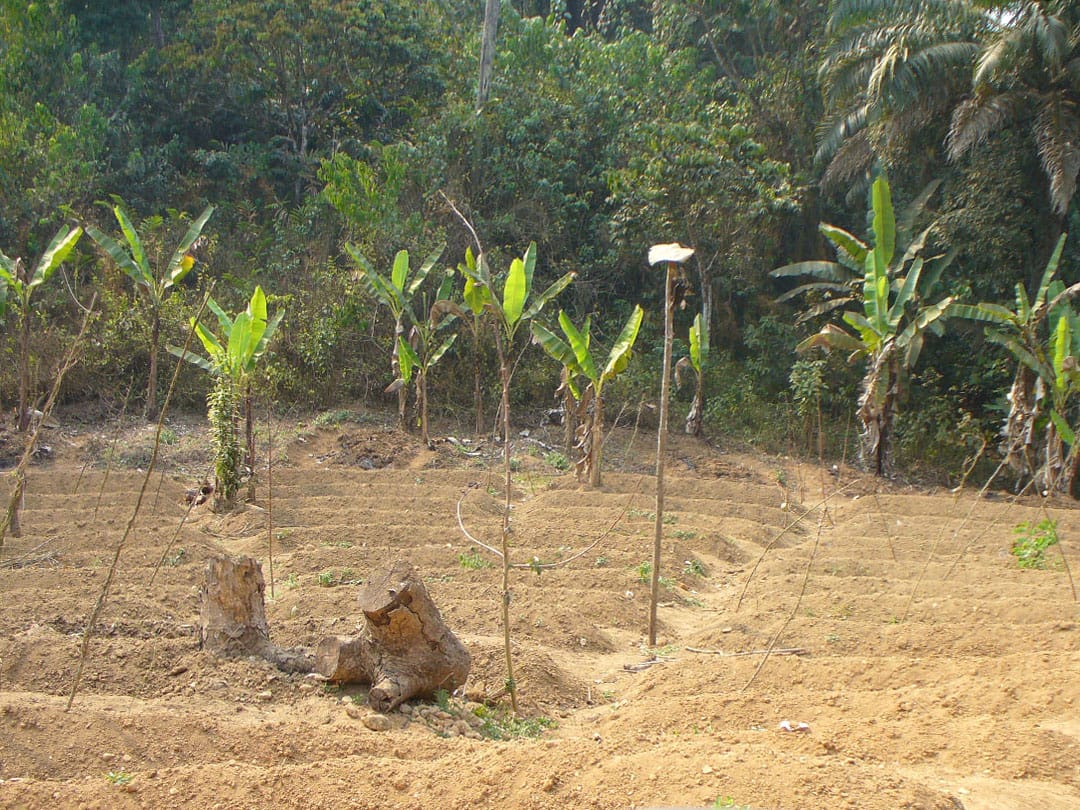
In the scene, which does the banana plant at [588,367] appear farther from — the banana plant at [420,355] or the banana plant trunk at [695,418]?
the banana plant trunk at [695,418]

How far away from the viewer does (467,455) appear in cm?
1263

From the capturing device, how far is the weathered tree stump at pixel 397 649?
4.80 meters

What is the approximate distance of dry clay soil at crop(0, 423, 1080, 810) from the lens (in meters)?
3.63

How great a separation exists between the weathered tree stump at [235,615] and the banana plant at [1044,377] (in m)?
9.02

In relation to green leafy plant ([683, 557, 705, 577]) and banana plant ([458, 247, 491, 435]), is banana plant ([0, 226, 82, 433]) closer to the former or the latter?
banana plant ([458, 247, 491, 435])

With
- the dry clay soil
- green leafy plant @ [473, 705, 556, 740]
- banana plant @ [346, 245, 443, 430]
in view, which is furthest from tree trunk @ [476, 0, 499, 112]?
green leafy plant @ [473, 705, 556, 740]

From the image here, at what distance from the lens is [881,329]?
12312mm

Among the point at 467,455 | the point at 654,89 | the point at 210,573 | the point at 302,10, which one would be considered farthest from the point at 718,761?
the point at 302,10

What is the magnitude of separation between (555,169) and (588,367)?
7272mm

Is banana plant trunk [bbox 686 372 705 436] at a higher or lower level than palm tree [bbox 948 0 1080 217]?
lower

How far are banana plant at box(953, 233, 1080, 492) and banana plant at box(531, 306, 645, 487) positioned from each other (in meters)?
4.62

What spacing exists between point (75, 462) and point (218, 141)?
9.92 meters

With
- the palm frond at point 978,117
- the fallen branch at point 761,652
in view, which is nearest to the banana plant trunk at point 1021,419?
the palm frond at point 978,117

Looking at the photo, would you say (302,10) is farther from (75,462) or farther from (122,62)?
(75,462)
